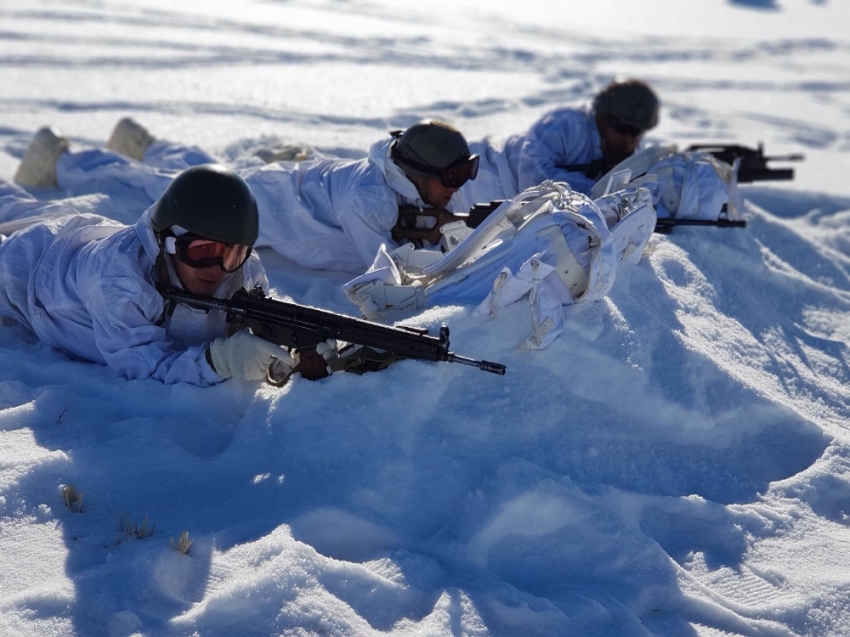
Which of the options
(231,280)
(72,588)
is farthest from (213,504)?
(231,280)

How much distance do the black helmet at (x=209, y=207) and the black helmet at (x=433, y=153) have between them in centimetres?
132

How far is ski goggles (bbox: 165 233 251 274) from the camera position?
348 centimetres

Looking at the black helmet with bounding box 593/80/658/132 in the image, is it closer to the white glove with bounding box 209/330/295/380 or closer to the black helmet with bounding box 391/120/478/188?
the black helmet with bounding box 391/120/478/188

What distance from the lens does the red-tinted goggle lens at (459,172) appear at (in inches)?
183

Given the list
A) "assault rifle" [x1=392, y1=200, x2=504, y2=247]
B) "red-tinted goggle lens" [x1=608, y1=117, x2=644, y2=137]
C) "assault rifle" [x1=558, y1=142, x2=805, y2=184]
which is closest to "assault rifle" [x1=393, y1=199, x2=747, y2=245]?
"assault rifle" [x1=392, y1=200, x2=504, y2=247]

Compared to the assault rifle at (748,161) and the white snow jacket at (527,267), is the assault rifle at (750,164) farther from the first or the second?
the white snow jacket at (527,267)

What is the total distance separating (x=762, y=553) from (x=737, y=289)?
1.98 m

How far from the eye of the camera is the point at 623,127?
5.72 m

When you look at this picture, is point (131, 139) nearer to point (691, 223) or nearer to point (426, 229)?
point (426, 229)

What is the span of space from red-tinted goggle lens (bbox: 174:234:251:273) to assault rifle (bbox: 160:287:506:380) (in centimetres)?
13

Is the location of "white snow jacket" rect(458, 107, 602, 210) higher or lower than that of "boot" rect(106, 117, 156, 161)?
higher

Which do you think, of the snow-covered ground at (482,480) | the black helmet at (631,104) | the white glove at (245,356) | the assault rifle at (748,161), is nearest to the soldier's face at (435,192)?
the snow-covered ground at (482,480)

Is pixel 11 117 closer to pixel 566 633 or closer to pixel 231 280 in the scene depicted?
pixel 231 280

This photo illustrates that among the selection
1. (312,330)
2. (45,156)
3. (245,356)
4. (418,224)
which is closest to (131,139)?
(45,156)
